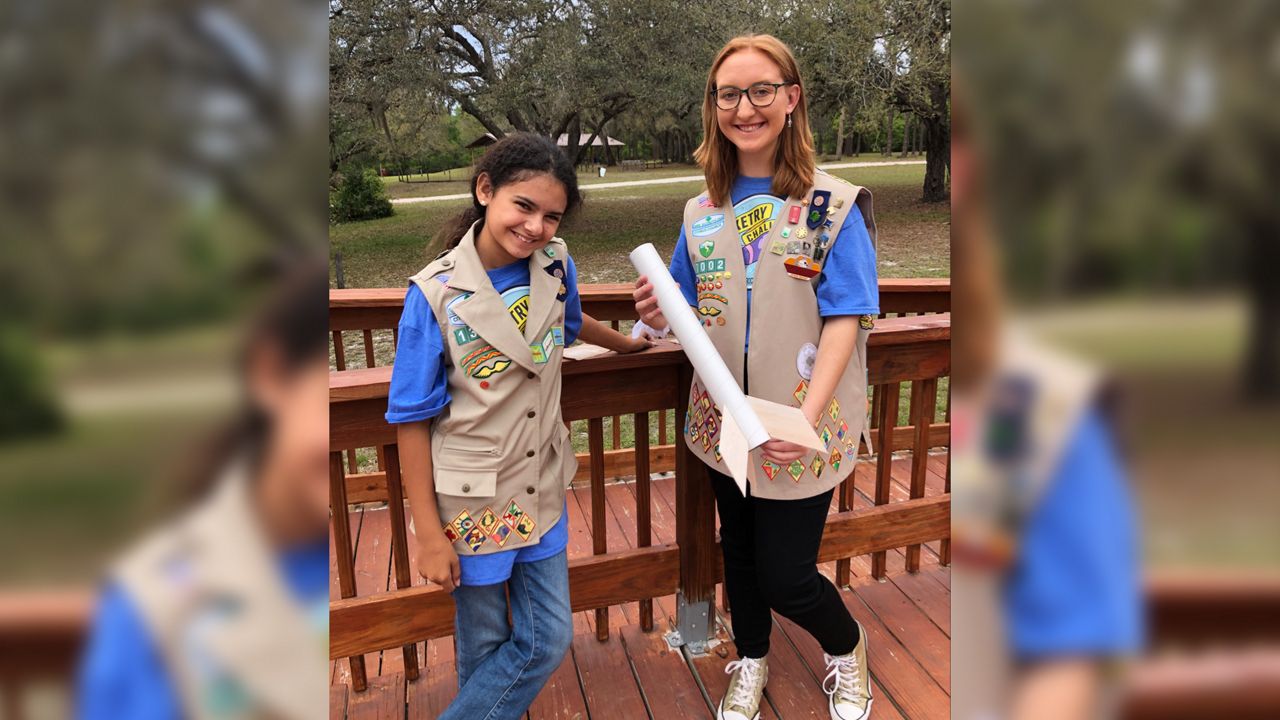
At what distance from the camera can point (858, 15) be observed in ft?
47.5

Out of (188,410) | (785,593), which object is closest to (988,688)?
(188,410)

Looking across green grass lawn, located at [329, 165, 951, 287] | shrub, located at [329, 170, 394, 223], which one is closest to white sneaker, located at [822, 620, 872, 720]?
green grass lawn, located at [329, 165, 951, 287]

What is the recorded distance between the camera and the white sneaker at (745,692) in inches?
79.3

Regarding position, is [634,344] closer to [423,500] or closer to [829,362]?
[829,362]

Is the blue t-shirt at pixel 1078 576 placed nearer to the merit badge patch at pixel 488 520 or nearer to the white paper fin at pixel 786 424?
the white paper fin at pixel 786 424

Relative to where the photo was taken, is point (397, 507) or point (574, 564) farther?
point (574, 564)

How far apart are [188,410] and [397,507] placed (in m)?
1.80

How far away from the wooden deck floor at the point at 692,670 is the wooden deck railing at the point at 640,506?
7 centimetres

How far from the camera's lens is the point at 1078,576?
1.06ft

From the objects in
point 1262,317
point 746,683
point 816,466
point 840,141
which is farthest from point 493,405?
point 840,141

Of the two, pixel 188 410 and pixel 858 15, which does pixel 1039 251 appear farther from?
pixel 858 15

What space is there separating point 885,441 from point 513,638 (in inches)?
55.5

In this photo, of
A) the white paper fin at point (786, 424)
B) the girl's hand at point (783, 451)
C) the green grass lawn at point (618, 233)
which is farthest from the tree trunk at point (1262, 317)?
the green grass lawn at point (618, 233)

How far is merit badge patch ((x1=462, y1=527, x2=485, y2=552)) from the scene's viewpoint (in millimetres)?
1580
